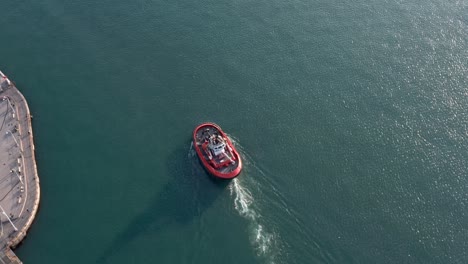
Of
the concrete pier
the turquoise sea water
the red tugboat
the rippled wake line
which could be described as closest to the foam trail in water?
the rippled wake line

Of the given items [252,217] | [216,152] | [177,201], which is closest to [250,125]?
[216,152]

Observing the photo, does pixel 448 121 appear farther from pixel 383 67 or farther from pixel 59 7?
pixel 59 7

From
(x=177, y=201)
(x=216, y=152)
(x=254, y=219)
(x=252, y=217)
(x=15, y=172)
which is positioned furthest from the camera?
(x=216, y=152)

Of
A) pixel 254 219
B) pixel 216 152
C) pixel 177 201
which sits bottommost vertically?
pixel 177 201

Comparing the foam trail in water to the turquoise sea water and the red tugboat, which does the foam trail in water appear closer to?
the turquoise sea water

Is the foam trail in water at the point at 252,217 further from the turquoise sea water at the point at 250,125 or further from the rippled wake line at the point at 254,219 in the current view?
the turquoise sea water at the point at 250,125

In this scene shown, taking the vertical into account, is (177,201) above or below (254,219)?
below

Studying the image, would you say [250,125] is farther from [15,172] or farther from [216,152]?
[15,172]
